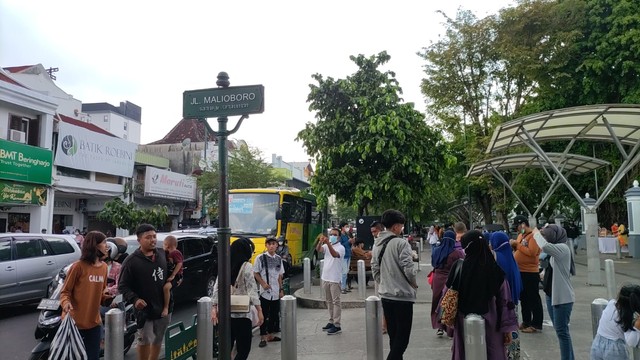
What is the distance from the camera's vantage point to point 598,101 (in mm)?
22938

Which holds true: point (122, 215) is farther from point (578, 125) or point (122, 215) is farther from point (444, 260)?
point (444, 260)

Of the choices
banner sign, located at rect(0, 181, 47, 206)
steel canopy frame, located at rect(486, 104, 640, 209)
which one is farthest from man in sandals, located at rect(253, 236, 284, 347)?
banner sign, located at rect(0, 181, 47, 206)

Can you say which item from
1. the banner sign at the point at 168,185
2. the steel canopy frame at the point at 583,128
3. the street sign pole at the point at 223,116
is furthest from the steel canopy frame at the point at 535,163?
the banner sign at the point at 168,185

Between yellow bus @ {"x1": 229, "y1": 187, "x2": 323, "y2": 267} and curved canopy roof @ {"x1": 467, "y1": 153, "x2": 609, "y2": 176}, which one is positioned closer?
yellow bus @ {"x1": 229, "y1": 187, "x2": 323, "y2": 267}

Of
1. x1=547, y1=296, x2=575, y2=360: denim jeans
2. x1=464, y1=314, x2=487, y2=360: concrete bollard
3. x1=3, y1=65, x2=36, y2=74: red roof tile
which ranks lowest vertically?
x1=547, y1=296, x2=575, y2=360: denim jeans

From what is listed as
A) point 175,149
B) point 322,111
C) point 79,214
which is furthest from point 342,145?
point 175,149

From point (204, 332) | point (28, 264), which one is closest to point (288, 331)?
point (204, 332)

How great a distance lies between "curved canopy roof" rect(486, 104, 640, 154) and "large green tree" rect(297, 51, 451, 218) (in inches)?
74.1

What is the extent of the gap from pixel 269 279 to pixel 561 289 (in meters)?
3.84

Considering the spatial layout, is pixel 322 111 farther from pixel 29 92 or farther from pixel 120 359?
pixel 29 92

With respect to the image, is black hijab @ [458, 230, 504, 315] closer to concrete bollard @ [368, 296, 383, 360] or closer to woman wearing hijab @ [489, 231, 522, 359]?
concrete bollard @ [368, 296, 383, 360]

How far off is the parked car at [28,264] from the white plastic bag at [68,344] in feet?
19.0

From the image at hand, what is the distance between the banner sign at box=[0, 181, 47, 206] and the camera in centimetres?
2011

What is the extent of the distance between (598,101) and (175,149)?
3377cm
